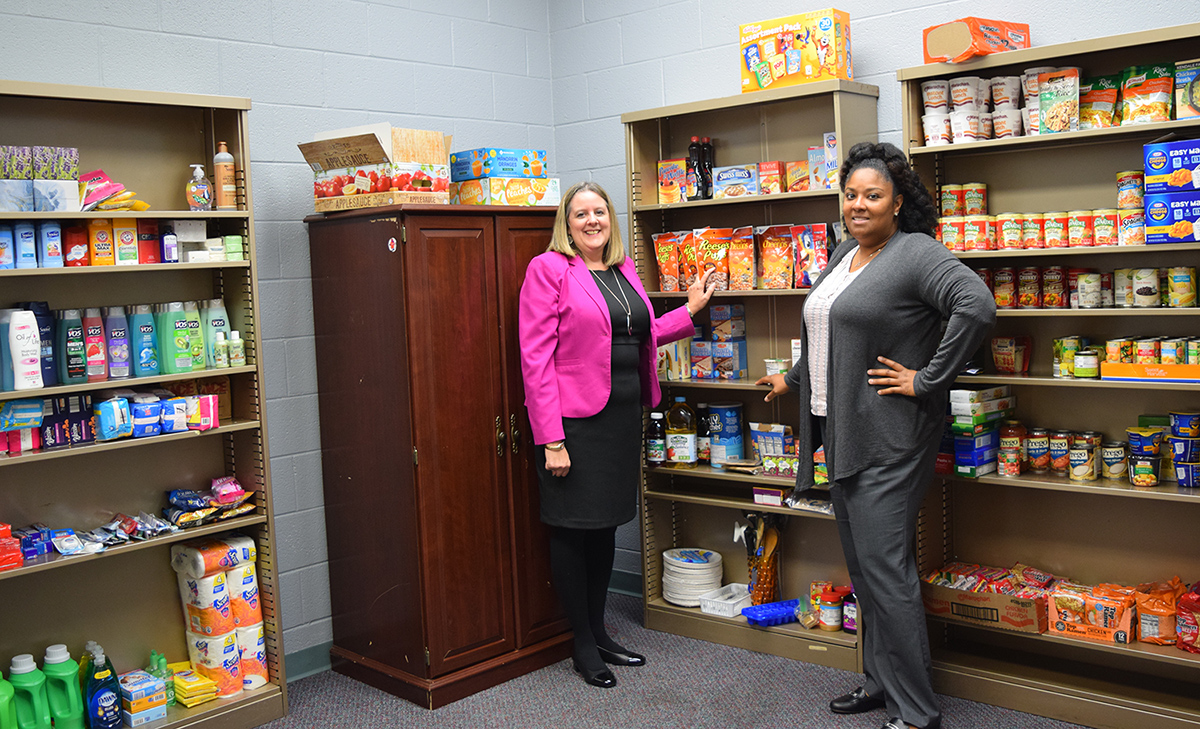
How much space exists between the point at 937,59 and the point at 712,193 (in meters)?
1.05

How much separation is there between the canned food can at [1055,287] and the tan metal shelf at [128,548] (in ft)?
9.14

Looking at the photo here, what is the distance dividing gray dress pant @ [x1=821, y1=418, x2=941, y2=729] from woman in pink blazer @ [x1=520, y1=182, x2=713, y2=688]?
35.1 inches

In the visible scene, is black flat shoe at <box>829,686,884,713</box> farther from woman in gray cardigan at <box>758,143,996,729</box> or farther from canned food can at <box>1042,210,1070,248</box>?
canned food can at <box>1042,210,1070,248</box>

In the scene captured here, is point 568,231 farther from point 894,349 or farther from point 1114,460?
point 1114,460

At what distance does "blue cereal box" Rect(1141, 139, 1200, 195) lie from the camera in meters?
2.79

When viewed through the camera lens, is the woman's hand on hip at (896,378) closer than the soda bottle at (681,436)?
Yes

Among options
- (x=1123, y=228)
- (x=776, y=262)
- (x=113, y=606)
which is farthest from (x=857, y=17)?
(x=113, y=606)

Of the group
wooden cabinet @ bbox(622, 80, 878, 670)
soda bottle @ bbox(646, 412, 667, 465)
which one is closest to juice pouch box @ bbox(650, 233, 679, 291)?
wooden cabinet @ bbox(622, 80, 878, 670)

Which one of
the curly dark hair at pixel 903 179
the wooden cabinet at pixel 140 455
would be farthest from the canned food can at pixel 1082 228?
the wooden cabinet at pixel 140 455

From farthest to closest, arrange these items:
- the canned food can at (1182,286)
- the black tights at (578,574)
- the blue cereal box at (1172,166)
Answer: the black tights at (578,574) → the canned food can at (1182,286) → the blue cereal box at (1172,166)

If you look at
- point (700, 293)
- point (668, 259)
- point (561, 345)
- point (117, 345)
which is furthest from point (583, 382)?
point (117, 345)

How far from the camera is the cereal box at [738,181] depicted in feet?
12.6

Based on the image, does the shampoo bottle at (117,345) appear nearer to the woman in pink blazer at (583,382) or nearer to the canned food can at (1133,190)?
the woman in pink blazer at (583,382)

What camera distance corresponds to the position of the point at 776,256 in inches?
148
